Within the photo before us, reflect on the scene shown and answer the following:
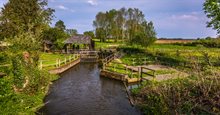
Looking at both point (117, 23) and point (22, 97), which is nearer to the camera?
point (22, 97)

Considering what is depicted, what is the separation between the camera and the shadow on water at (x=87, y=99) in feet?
57.5

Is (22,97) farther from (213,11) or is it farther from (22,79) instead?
(213,11)

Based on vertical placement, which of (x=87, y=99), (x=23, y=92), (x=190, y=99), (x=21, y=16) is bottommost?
(x=87, y=99)

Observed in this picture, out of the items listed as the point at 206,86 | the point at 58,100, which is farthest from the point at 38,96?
the point at 206,86

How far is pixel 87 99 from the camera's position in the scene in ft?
69.4

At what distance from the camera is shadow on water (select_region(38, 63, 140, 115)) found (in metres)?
17.5

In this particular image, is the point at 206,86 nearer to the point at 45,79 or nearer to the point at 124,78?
the point at 45,79

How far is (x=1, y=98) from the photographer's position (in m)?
11.7

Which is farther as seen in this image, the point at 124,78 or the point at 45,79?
the point at 124,78

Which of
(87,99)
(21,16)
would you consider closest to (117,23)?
(21,16)

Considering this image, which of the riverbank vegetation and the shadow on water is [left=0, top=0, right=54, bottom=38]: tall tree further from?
the shadow on water

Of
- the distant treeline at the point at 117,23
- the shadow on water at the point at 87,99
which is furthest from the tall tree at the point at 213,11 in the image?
the distant treeline at the point at 117,23

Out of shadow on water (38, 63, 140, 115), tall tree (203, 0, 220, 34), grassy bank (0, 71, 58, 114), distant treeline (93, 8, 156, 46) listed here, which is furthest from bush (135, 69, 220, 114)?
distant treeline (93, 8, 156, 46)

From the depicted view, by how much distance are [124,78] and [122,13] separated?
85211mm
